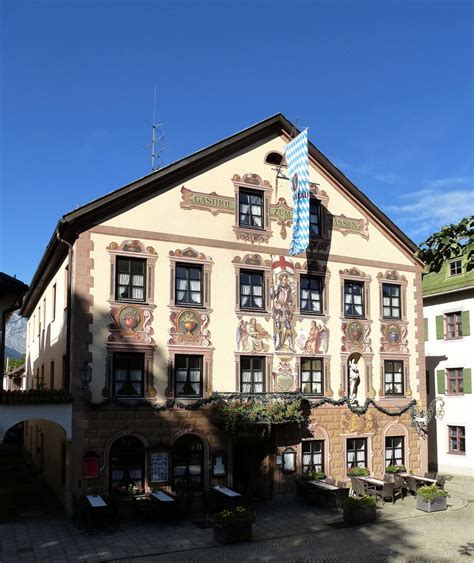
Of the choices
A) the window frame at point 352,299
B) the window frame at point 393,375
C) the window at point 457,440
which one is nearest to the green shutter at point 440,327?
the window at point 457,440

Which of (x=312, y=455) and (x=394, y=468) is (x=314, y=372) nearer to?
(x=312, y=455)

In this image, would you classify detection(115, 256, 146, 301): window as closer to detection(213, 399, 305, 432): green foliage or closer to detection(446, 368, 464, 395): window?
detection(213, 399, 305, 432): green foliage

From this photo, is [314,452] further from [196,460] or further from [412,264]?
[412,264]

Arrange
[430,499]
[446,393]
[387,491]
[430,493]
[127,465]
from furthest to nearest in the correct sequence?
1. [446,393]
2. [387,491]
3. [430,493]
4. [430,499]
5. [127,465]

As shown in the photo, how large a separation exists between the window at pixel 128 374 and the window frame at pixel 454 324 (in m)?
17.9

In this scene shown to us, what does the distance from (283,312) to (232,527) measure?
8.83 m

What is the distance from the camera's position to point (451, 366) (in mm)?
31625

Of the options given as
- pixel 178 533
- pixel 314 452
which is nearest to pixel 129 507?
pixel 178 533

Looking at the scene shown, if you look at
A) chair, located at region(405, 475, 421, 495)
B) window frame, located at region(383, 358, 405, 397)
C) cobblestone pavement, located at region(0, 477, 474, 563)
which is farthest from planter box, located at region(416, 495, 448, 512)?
window frame, located at region(383, 358, 405, 397)

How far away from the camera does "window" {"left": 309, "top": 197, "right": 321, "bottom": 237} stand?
25.1 m

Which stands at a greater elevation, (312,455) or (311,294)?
(311,294)

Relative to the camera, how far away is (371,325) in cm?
2562

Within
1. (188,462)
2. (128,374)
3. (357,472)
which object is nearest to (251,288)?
(128,374)

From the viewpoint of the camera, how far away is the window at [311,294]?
24.4m
